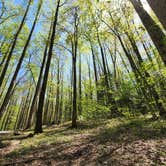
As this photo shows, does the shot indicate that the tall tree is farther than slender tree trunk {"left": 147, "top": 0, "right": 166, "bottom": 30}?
Yes

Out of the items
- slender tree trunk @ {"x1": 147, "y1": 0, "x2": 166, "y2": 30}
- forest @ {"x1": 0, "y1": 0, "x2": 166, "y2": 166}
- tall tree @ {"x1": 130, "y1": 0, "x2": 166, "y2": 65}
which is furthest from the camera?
forest @ {"x1": 0, "y1": 0, "x2": 166, "y2": 166}

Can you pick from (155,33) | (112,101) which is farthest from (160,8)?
(112,101)

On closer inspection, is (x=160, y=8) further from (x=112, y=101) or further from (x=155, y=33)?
(x=112, y=101)

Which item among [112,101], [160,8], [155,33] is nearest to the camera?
[160,8]

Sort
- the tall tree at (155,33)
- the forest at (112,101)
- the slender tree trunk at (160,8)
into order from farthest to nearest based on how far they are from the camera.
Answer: the forest at (112,101), the tall tree at (155,33), the slender tree trunk at (160,8)

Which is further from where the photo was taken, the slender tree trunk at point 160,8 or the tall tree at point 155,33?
the tall tree at point 155,33

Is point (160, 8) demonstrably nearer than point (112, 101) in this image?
Yes

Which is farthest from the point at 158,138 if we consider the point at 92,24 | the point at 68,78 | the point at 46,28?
the point at 68,78

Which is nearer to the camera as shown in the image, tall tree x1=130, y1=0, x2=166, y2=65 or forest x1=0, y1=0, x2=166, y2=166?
tall tree x1=130, y1=0, x2=166, y2=65

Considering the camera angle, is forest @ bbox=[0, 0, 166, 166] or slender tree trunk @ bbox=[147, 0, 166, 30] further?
forest @ bbox=[0, 0, 166, 166]

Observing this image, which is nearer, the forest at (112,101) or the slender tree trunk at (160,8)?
the slender tree trunk at (160,8)

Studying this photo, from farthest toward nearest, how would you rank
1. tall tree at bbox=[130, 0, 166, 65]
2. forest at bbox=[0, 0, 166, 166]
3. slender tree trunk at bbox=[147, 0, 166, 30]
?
1. forest at bbox=[0, 0, 166, 166]
2. tall tree at bbox=[130, 0, 166, 65]
3. slender tree trunk at bbox=[147, 0, 166, 30]

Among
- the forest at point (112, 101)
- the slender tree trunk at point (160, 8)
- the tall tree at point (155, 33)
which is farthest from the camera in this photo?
the forest at point (112, 101)

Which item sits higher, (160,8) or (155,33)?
(155,33)
